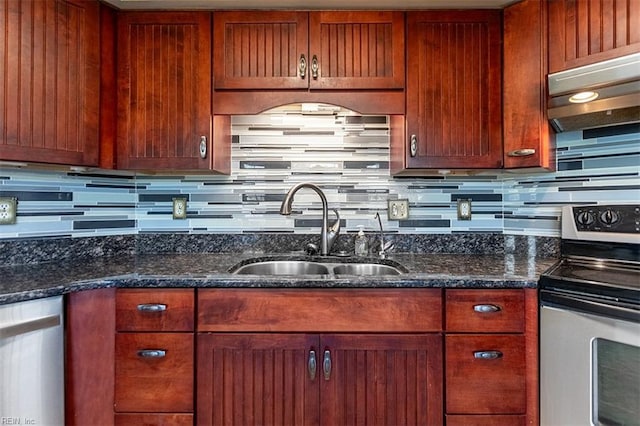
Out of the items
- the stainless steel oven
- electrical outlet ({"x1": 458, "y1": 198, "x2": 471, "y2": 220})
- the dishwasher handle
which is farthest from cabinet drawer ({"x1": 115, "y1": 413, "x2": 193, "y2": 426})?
electrical outlet ({"x1": 458, "y1": 198, "x2": 471, "y2": 220})

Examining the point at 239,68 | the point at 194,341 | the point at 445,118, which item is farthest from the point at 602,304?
the point at 239,68

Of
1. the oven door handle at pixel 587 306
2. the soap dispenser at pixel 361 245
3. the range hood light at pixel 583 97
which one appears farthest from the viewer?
the soap dispenser at pixel 361 245

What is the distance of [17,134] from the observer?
124 centimetres

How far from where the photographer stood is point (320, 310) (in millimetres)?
1203

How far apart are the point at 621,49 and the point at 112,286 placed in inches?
78.4

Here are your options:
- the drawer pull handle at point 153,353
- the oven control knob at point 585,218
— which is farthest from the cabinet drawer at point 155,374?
the oven control knob at point 585,218

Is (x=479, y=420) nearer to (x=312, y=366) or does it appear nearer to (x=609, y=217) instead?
(x=312, y=366)

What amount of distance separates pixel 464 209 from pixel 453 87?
2.09ft

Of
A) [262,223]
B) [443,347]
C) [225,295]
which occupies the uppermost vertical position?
[262,223]

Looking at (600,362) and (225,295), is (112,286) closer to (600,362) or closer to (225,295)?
(225,295)

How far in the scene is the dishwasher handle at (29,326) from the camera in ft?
3.34

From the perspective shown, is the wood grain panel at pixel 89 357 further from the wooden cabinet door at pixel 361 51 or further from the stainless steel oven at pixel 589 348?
the stainless steel oven at pixel 589 348

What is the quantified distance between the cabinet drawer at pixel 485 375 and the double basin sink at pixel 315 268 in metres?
0.43

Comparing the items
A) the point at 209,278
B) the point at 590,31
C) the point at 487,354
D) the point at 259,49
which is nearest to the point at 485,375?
the point at 487,354
